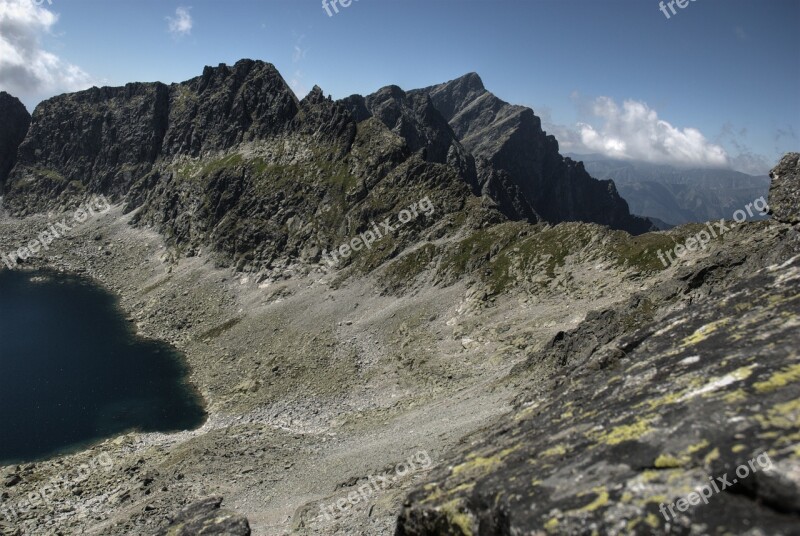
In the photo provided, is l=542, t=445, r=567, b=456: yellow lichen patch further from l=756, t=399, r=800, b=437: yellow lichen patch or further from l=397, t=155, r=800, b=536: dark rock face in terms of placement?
l=756, t=399, r=800, b=437: yellow lichen patch

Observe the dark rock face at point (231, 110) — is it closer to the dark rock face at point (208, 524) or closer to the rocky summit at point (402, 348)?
the rocky summit at point (402, 348)

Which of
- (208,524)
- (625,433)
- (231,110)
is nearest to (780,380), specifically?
(625,433)

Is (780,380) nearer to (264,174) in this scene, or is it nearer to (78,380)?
(78,380)

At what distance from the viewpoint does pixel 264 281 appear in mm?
110500

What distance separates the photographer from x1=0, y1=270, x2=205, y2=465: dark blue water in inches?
2675

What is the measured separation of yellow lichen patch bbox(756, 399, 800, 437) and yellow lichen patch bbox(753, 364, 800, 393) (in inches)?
26.3

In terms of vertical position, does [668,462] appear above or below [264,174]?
below

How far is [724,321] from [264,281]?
10374 cm

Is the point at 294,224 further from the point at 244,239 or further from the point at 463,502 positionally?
the point at 463,502

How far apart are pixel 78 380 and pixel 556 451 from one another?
3656 inches

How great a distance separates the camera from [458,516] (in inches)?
479

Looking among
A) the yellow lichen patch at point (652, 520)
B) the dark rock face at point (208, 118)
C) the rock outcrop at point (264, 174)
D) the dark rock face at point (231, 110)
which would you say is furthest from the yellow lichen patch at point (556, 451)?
the dark rock face at point (208, 118)

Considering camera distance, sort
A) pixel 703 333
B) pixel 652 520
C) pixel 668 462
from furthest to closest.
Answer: pixel 703 333 → pixel 668 462 → pixel 652 520

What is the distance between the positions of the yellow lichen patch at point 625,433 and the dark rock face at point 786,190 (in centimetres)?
1813
